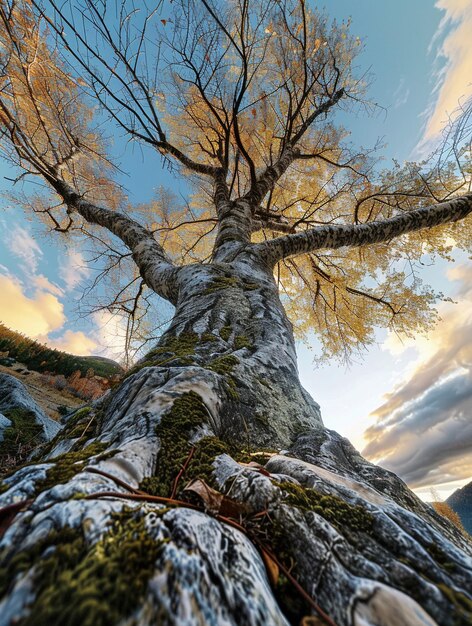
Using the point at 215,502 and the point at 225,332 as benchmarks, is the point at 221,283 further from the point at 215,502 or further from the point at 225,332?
the point at 215,502

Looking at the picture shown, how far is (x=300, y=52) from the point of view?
446 centimetres

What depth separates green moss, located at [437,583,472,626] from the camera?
17.6 inches

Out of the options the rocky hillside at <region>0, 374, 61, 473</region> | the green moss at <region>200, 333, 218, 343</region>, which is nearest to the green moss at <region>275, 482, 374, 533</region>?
the green moss at <region>200, 333, 218, 343</region>

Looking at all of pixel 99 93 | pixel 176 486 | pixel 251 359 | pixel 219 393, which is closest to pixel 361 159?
pixel 99 93

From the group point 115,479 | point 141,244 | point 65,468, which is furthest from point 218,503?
point 141,244

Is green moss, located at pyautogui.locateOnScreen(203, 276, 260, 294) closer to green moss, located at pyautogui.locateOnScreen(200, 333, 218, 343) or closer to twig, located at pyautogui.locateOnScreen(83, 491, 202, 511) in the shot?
green moss, located at pyautogui.locateOnScreen(200, 333, 218, 343)

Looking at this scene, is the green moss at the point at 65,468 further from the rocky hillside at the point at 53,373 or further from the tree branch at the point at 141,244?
the rocky hillside at the point at 53,373

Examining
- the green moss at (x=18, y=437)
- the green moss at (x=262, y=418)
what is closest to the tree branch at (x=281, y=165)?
the green moss at (x=262, y=418)

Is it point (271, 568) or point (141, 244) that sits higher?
point (141, 244)

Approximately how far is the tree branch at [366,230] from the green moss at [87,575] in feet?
9.53

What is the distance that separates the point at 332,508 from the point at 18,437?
13.3 ft

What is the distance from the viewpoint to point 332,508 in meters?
0.69

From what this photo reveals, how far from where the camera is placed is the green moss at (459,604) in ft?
1.47

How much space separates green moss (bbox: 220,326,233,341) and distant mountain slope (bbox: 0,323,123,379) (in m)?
10.1
